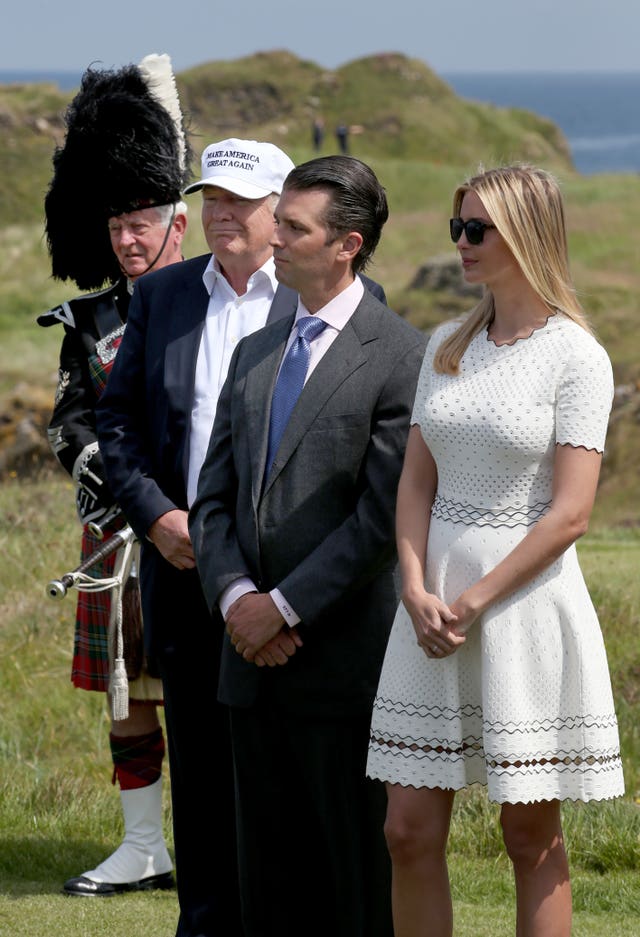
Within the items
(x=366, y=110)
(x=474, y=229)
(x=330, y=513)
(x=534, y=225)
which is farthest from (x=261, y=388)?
(x=366, y=110)

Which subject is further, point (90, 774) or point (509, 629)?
point (90, 774)

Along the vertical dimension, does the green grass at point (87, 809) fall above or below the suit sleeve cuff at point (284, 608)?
below

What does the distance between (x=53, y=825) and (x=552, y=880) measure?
2.32m

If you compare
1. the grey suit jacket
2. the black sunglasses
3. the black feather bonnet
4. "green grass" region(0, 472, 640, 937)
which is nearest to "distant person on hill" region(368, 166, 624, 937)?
the black sunglasses

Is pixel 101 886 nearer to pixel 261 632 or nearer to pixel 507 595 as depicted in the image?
pixel 261 632

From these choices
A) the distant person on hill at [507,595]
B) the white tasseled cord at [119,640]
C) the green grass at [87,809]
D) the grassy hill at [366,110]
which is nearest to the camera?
the distant person on hill at [507,595]

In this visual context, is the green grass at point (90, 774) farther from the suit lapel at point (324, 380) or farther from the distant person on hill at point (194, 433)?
the suit lapel at point (324, 380)

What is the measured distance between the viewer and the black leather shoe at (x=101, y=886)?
14.3 feet

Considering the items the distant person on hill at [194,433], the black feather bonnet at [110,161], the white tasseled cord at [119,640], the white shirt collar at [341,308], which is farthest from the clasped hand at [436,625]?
the black feather bonnet at [110,161]

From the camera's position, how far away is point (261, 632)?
3285 millimetres

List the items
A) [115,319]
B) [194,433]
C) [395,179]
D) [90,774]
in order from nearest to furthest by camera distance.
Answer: [194,433], [115,319], [90,774], [395,179]

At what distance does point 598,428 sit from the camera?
303 centimetres

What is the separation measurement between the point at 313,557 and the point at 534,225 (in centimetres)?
85

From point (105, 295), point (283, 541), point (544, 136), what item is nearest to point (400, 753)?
point (283, 541)
